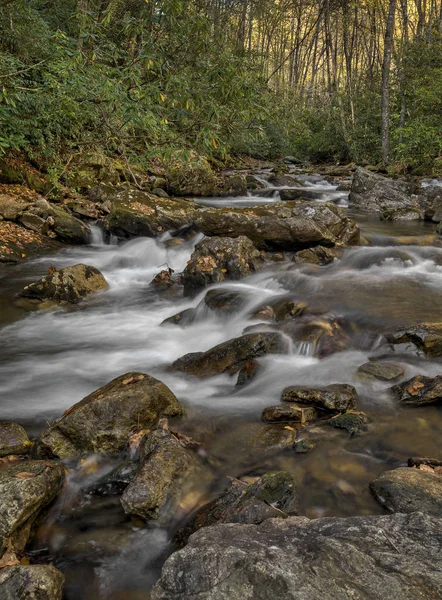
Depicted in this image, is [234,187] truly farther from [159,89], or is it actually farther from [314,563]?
[314,563]

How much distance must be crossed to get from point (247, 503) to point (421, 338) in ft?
11.6

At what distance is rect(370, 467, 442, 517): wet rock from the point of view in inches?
110

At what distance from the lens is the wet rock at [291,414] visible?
13.8 ft

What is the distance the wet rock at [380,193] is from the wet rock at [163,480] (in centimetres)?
1324

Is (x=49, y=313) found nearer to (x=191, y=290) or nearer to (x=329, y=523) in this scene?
(x=191, y=290)

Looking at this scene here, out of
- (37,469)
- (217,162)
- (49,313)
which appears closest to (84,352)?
(49,313)

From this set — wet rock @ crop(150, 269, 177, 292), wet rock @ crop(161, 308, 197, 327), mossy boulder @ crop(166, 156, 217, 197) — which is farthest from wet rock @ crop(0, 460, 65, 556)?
mossy boulder @ crop(166, 156, 217, 197)

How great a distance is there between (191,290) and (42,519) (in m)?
5.59

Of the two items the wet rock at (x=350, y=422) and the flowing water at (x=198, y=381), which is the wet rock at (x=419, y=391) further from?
the wet rock at (x=350, y=422)

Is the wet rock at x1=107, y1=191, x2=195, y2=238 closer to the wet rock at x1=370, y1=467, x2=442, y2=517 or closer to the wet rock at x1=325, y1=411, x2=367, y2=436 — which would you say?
the wet rock at x1=325, y1=411, x2=367, y2=436

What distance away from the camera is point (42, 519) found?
306cm

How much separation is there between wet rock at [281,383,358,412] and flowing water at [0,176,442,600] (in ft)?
0.68

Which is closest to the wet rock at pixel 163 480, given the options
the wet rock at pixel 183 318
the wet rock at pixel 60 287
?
the wet rock at pixel 183 318

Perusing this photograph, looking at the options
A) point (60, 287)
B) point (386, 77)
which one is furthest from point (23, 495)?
point (386, 77)
